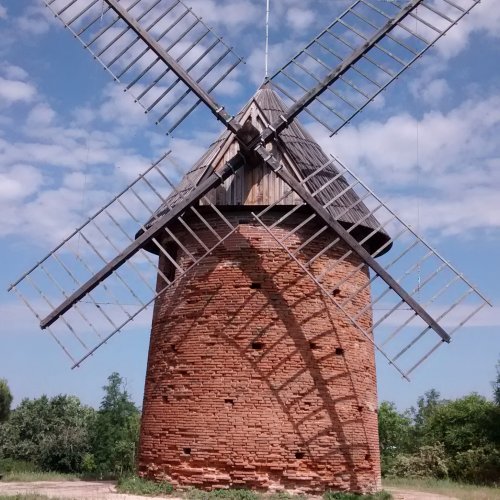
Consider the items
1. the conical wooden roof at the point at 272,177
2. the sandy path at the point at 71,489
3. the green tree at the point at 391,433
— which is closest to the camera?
the sandy path at the point at 71,489

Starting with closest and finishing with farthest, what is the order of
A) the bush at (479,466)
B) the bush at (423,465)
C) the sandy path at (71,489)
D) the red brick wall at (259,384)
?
the sandy path at (71,489), the red brick wall at (259,384), the bush at (423,465), the bush at (479,466)

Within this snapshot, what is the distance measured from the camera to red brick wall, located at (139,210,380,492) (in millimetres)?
10461

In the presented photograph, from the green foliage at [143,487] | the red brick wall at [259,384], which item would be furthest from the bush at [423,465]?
the green foliage at [143,487]

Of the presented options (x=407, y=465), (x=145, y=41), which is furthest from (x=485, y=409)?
(x=145, y=41)

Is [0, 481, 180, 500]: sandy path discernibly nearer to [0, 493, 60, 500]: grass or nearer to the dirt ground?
the dirt ground

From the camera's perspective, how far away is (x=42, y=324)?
1108 centimetres

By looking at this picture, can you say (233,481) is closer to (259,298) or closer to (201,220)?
(259,298)

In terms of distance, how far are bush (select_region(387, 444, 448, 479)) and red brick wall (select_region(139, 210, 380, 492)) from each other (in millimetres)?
11103

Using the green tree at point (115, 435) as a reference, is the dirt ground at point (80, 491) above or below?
below

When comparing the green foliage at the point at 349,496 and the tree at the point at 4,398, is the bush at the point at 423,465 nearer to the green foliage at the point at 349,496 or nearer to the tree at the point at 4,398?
the green foliage at the point at 349,496

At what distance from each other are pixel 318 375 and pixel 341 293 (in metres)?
1.51

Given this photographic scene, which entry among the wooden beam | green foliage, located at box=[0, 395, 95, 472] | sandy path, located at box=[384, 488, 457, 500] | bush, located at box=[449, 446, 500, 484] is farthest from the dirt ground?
green foliage, located at box=[0, 395, 95, 472]

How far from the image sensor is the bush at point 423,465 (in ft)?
71.4

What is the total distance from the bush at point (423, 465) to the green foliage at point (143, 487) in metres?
12.5
